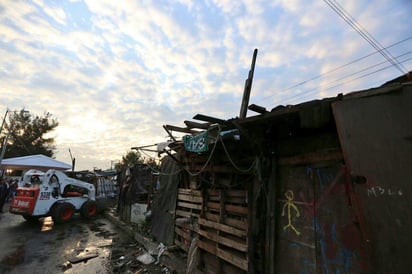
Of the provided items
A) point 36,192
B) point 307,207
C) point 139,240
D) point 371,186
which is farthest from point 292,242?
point 36,192

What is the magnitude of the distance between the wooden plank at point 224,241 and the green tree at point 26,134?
1524 inches

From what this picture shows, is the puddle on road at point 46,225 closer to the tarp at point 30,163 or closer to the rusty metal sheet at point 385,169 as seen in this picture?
the tarp at point 30,163

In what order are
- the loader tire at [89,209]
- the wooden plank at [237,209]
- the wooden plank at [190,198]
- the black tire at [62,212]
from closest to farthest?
1. the wooden plank at [237,209]
2. the wooden plank at [190,198]
3. the black tire at [62,212]
4. the loader tire at [89,209]

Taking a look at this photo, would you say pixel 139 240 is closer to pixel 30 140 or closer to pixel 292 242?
pixel 292 242

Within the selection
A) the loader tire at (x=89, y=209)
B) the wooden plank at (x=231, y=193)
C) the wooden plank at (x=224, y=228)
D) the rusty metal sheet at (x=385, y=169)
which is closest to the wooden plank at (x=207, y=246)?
the wooden plank at (x=224, y=228)

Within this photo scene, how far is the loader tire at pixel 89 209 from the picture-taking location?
1247 cm

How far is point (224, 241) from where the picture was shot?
5008mm

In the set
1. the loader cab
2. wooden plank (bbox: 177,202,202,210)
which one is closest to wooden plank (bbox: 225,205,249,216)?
wooden plank (bbox: 177,202,202,210)

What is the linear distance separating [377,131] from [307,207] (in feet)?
5.99

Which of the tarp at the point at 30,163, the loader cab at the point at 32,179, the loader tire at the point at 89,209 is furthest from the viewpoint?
the tarp at the point at 30,163

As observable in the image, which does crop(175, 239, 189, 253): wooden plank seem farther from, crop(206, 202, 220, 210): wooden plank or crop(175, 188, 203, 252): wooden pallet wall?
crop(206, 202, 220, 210): wooden plank

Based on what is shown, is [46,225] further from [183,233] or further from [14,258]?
[183,233]

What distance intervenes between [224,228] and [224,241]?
A: 282 mm

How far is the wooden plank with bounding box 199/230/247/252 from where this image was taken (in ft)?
14.8
